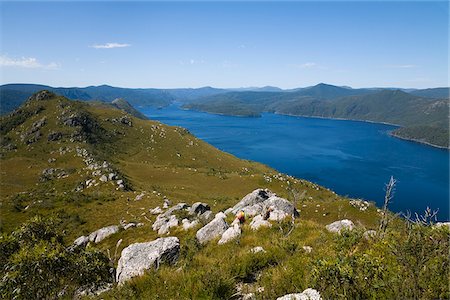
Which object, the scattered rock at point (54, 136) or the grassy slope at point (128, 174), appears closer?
the grassy slope at point (128, 174)

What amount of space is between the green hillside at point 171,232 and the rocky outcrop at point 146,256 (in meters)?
0.55

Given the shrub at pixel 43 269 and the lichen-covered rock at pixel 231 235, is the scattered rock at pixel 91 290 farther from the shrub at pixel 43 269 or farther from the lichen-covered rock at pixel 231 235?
the lichen-covered rock at pixel 231 235

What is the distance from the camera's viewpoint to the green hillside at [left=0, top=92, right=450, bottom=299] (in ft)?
25.7

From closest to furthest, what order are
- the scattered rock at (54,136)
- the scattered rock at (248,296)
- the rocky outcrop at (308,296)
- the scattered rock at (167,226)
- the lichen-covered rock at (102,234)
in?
the rocky outcrop at (308,296), the scattered rock at (248,296), the scattered rock at (167,226), the lichen-covered rock at (102,234), the scattered rock at (54,136)

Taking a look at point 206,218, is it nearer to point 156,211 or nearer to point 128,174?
point 156,211

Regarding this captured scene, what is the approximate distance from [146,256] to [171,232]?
20.1 meters

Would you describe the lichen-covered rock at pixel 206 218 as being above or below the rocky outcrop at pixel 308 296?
below

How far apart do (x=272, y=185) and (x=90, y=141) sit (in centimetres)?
9791

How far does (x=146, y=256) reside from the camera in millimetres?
14016

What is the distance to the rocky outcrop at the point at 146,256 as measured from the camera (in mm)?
13364

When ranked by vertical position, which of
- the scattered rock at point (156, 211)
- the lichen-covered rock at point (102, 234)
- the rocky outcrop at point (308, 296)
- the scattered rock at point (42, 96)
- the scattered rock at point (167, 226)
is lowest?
the scattered rock at point (156, 211)

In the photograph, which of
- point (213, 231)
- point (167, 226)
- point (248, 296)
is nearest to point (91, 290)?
point (248, 296)

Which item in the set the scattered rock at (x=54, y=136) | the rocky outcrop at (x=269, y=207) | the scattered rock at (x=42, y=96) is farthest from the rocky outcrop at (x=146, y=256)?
the scattered rock at (x=42, y=96)

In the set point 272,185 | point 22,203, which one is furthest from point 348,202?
point 22,203
